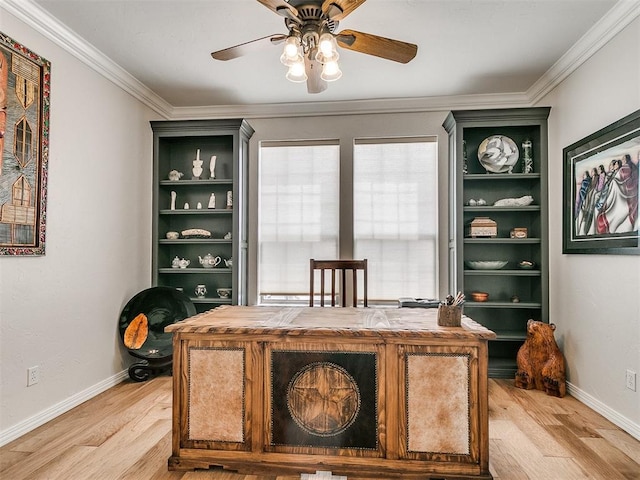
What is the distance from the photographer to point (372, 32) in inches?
113

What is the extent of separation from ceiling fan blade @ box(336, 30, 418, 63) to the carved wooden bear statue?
2494 mm

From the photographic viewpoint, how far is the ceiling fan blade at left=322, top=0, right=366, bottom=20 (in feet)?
6.16

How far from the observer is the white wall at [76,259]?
2512 mm

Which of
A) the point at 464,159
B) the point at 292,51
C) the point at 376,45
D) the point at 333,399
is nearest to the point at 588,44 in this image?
the point at 464,159

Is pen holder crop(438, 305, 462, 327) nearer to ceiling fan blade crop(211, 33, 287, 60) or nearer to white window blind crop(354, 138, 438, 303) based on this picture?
ceiling fan blade crop(211, 33, 287, 60)

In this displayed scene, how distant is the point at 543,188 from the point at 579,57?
1130 mm

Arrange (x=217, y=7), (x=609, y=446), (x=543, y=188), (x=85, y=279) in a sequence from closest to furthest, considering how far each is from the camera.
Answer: (x=609, y=446) → (x=217, y=7) → (x=85, y=279) → (x=543, y=188)

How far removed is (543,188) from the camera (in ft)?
12.2

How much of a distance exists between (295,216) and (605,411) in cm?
310

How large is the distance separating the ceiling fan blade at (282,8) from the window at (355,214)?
237 centimetres

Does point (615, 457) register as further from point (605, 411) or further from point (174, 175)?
point (174, 175)

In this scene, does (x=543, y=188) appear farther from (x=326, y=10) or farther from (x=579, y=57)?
(x=326, y=10)

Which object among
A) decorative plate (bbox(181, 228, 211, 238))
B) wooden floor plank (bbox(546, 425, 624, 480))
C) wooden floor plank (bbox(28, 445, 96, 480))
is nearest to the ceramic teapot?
decorative plate (bbox(181, 228, 211, 238))

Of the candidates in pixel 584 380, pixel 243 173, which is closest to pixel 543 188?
pixel 584 380
